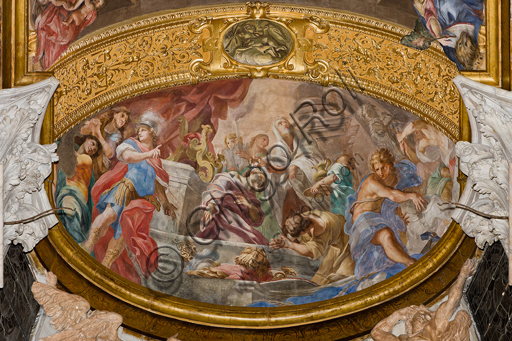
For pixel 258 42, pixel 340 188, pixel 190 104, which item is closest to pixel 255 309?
pixel 340 188

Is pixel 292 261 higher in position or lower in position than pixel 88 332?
higher

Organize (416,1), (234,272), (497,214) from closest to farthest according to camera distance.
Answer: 1. (497,214)
2. (416,1)
3. (234,272)

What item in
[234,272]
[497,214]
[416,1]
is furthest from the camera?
[234,272]

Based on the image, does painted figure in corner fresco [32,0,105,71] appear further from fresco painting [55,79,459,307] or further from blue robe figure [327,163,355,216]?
blue robe figure [327,163,355,216]

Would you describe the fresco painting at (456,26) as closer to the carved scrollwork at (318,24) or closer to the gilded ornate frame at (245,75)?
the gilded ornate frame at (245,75)

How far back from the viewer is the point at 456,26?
1458 cm

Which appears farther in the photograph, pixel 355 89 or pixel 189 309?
pixel 355 89

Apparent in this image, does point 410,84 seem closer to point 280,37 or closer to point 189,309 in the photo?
point 280,37

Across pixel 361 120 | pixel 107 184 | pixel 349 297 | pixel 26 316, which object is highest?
pixel 361 120

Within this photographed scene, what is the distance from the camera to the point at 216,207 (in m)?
16.5

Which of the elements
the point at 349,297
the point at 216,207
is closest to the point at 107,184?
the point at 216,207

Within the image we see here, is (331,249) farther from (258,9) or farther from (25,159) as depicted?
(25,159)

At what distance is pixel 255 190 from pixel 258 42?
2395 mm

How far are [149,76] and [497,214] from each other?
6.10 meters
